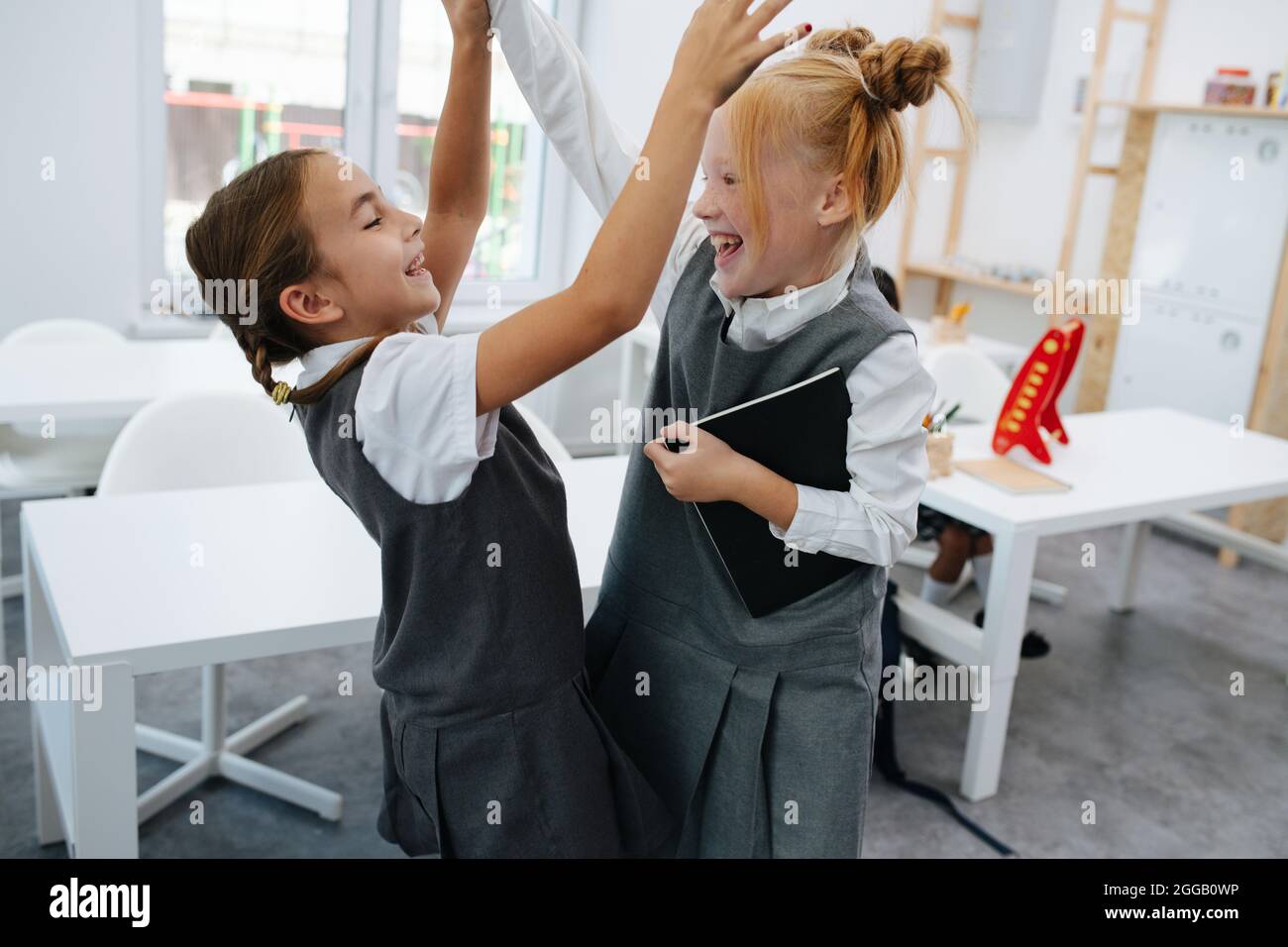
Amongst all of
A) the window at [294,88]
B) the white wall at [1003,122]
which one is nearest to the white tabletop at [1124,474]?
the white wall at [1003,122]

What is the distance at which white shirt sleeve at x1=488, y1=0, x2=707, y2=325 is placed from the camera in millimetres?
1030

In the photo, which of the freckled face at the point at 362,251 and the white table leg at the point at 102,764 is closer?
the freckled face at the point at 362,251

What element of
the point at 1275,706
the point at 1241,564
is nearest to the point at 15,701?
the point at 1275,706

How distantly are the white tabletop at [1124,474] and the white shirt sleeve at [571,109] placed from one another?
1383 millimetres

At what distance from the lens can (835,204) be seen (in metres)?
0.98

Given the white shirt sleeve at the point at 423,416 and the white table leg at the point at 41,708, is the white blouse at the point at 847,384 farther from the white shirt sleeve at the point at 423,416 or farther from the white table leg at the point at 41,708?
the white table leg at the point at 41,708

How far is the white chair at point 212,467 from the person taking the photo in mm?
2096

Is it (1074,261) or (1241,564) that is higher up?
(1074,261)

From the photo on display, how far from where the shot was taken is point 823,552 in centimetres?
103

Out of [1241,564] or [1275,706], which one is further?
[1241,564]

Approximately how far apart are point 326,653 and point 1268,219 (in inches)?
135

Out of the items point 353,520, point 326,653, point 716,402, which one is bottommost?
point 326,653
